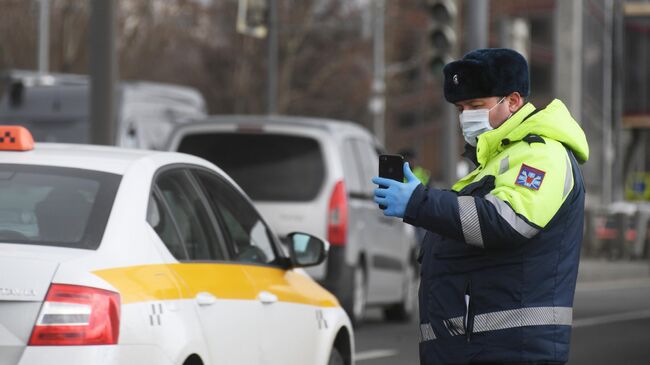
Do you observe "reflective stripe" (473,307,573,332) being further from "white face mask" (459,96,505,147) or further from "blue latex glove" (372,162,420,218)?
"white face mask" (459,96,505,147)

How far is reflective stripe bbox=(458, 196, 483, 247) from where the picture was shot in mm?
5020

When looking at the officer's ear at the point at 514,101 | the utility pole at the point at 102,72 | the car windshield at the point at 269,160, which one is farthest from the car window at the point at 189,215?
the utility pole at the point at 102,72

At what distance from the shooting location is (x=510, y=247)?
5.08 metres

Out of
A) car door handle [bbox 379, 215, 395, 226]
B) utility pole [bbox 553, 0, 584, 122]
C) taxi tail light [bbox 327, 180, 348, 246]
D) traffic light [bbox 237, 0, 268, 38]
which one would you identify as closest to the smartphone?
taxi tail light [bbox 327, 180, 348, 246]

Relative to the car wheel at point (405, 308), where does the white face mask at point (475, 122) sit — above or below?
above

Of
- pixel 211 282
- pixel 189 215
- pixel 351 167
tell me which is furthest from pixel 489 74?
pixel 351 167

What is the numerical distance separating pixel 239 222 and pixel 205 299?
3.83ft

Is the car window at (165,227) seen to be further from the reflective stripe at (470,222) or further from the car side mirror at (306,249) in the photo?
the reflective stripe at (470,222)

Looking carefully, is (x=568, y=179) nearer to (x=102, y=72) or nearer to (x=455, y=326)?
(x=455, y=326)

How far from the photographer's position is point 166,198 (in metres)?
6.54

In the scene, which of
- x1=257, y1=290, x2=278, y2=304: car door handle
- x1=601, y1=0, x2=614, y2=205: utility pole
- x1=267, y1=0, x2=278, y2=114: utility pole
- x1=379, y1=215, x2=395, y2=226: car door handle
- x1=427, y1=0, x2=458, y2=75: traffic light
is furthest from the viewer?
x1=601, y1=0, x2=614, y2=205: utility pole

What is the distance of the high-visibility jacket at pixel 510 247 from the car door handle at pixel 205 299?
4.14ft

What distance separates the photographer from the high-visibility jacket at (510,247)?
5035 millimetres

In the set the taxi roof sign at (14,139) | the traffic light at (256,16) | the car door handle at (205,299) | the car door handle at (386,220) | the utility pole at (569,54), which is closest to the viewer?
the car door handle at (205,299)
